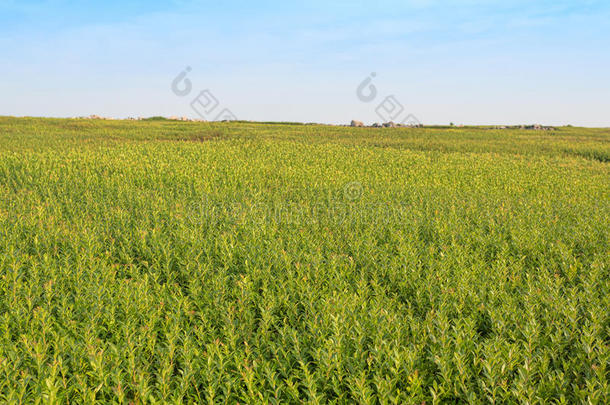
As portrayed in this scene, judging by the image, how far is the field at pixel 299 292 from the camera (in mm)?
3676

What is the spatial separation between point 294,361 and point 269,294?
1310 mm

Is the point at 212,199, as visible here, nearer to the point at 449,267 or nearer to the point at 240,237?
the point at 240,237

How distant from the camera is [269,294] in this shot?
5.34 m

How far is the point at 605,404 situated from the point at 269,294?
3706 mm

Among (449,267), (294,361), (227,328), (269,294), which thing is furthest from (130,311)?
(449,267)

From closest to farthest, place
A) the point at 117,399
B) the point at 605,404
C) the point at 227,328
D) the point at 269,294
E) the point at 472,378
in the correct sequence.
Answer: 1. the point at 605,404
2. the point at 117,399
3. the point at 472,378
4. the point at 227,328
5. the point at 269,294

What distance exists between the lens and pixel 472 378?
4.06 metres

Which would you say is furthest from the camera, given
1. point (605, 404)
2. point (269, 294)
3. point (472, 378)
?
point (269, 294)

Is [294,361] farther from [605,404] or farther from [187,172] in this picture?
[187,172]

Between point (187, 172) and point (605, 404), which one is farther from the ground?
point (187, 172)

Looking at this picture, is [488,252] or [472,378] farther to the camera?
[488,252]

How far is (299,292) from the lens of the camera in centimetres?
539

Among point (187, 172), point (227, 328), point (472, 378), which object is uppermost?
point (187, 172)

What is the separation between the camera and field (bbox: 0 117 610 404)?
368 cm
